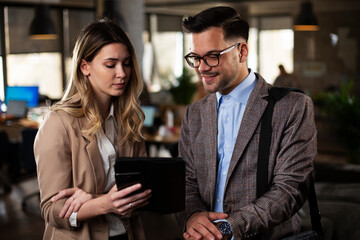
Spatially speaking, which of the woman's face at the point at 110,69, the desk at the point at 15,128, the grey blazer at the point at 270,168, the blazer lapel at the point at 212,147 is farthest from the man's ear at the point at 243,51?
the desk at the point at 15,128

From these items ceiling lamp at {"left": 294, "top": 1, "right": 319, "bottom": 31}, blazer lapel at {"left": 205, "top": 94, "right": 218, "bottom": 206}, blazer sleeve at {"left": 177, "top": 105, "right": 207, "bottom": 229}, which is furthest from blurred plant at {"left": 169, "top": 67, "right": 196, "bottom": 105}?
blazer lapel at {"left": 205, "top": 94, "right": 218, "bottom": 206}

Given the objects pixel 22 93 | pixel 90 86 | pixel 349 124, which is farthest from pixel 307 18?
pixel 90 86

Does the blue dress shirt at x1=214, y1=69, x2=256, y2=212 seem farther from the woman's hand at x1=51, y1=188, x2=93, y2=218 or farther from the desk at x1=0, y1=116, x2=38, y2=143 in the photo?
the desk at x1=0, y1=116, x2=38, y2=143

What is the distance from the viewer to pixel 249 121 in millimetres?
1986

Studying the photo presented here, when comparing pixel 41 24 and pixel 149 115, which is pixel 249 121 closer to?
pixel 149 115

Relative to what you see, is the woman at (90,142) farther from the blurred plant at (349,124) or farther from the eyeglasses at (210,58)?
the blurred plant at (349,124)

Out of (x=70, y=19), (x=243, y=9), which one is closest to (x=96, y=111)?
(x=243, y=9)

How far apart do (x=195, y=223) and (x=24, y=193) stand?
5.78 meters

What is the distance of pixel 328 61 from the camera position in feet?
30.3

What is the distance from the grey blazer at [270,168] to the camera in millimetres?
1873

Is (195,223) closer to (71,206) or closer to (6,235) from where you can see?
(71,206)

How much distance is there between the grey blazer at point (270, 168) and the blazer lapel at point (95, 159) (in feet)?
1.23

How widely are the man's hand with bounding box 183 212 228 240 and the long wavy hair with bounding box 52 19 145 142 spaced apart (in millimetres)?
419

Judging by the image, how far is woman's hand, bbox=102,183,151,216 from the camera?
1.74 metres
